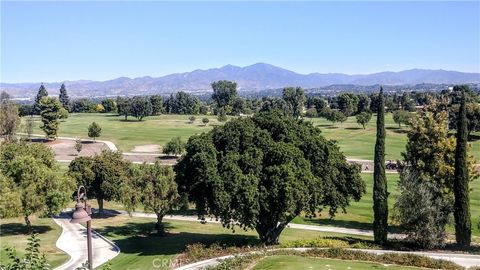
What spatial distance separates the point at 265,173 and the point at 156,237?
512 inches

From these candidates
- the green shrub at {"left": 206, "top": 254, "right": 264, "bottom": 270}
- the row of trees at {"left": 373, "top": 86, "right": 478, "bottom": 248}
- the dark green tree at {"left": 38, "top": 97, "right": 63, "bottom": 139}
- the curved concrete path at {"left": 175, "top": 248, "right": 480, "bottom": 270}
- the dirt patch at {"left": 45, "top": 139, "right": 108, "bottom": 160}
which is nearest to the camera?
the green shrub at {"left": 206, "top": 254, "right": 264, "bottom": 270}

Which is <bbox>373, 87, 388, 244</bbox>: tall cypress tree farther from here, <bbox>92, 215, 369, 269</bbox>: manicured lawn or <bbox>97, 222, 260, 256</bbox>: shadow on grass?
<bbox>97, 222, 260, 256</bbox>: shadow on grass

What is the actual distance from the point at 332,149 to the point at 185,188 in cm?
1281

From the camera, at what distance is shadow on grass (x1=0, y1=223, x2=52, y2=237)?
43.5 metres

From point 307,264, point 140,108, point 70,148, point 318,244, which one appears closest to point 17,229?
point 318,244

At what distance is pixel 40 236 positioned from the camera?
4247 cm

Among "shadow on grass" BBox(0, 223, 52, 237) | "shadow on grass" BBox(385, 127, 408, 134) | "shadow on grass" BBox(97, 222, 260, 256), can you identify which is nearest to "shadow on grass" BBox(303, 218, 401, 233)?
"shadow on grass" BBox(97, 222, 260, 256)

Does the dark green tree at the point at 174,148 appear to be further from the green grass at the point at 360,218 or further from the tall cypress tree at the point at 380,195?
the tall cypress tree at the point at 380,195

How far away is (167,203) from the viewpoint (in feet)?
140

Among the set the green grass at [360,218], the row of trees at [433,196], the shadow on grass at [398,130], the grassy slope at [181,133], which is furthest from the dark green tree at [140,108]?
the row of trees at [433,196]

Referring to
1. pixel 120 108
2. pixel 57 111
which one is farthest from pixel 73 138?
pixel 120 108

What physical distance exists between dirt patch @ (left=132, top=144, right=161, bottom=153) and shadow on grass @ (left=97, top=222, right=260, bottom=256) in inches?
2108

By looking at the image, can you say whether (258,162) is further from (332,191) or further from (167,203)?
(167,203)

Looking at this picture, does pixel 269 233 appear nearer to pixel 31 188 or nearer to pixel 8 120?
pixel 31 188
